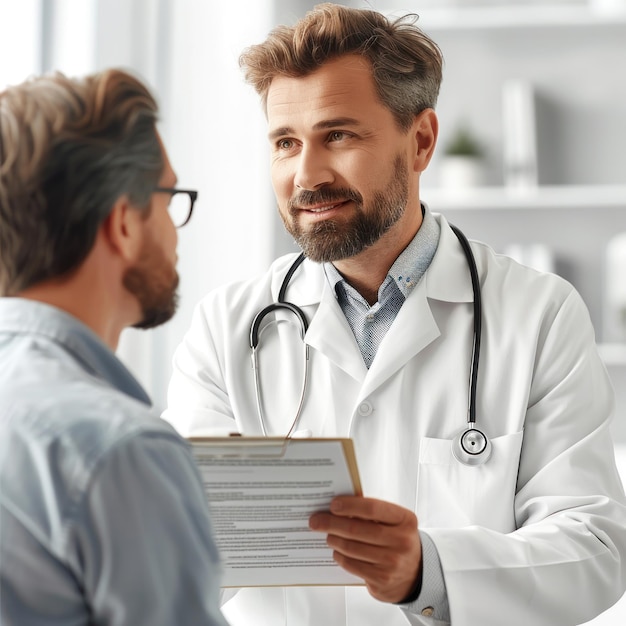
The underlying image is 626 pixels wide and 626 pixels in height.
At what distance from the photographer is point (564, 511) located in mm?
1434

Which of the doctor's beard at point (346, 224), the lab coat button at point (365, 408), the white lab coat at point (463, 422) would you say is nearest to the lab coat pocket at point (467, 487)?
the white lab coat at point (463, 422)

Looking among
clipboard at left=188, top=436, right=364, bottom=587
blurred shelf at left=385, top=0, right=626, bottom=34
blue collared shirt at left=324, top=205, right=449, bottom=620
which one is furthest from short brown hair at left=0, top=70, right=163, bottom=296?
blurred shelf at left=385, top=0, right=626, bottom=34

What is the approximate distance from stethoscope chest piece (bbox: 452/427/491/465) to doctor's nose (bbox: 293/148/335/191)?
53 cm

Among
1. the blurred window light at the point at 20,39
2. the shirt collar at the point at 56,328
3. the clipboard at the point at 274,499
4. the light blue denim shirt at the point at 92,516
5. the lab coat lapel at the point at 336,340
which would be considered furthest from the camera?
the blurred window light at the point at 20,39

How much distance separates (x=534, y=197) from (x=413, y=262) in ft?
4.25

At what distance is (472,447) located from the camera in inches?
58.3

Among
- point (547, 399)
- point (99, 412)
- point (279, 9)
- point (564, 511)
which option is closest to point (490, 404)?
point (547, 399)

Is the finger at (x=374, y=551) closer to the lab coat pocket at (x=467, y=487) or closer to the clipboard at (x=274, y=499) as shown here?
the clipboard at (x=274, y=499)

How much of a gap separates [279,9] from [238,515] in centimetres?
226

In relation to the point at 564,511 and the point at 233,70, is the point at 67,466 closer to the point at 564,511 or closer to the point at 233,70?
the point at 564,511

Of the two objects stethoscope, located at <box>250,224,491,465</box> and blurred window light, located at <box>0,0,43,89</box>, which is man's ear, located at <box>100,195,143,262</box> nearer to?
stethoscope, located at <box>250,224,491,465</box>

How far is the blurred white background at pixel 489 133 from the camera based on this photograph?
9.30 ft

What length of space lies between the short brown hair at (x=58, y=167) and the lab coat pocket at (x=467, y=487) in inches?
32.6

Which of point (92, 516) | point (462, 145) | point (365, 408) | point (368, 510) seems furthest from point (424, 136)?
point (92, 516)
